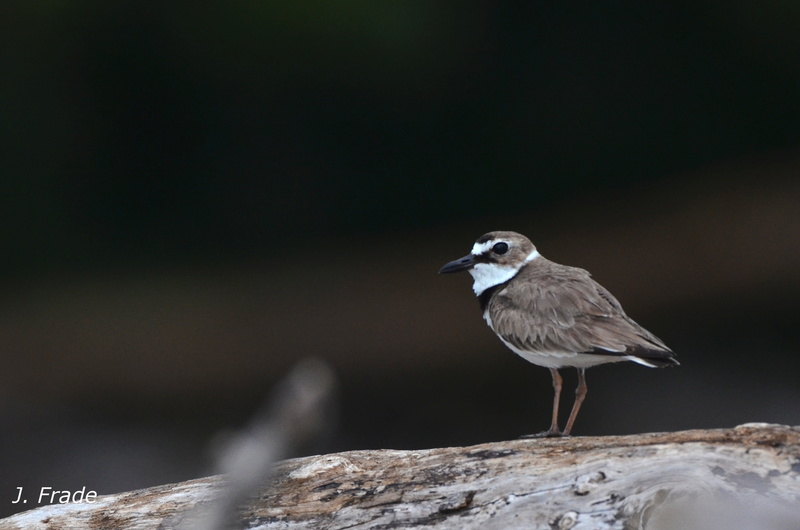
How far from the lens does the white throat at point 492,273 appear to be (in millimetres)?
6648

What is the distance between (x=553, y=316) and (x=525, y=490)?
165 cm

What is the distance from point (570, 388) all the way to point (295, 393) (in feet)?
32.4

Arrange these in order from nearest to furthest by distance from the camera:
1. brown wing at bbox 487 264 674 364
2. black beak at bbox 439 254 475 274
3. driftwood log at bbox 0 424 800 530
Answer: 1. driftwood log at bbox 0 424 800 530
2. brown wing at bbox 487 264 674 364
3. black beak at bbox 439 254 475 274

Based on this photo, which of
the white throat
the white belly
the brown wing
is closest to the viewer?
the brown wing

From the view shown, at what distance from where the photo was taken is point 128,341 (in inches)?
487

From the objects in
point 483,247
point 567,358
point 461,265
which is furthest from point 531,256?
point 567,358

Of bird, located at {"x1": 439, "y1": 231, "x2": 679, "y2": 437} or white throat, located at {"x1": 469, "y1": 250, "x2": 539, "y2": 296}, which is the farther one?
white throat, located at {"x1": 469, "y1": 250, "x2": 539, "y2": 296}

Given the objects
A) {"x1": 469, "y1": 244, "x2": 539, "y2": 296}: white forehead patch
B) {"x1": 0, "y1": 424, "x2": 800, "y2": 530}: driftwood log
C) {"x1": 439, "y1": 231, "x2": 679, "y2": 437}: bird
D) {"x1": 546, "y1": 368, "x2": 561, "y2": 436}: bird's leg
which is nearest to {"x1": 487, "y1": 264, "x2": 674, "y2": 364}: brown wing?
{"x1": 439, "y1": 231, "x2": 679, "y2": 437}: bird

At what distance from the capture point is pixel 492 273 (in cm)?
673

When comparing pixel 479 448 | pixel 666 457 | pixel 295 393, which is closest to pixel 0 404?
pixel 479 448

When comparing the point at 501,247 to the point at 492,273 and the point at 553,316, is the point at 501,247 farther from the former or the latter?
the point at 553,316

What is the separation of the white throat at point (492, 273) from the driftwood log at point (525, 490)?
189 cm

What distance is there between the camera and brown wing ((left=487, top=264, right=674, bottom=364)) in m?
5.43

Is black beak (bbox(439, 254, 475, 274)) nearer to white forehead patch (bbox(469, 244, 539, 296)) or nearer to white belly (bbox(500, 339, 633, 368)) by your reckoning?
white forehead patch (bbox(469, 244, 539, 296))
